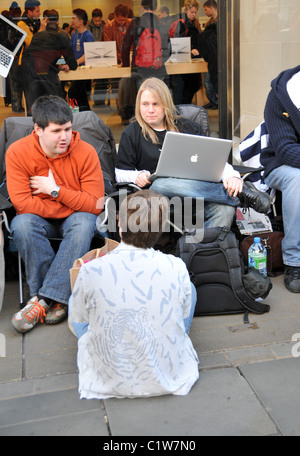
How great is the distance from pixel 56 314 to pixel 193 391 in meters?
1.16

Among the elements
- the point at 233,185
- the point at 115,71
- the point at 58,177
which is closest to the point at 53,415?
the point at 58,177

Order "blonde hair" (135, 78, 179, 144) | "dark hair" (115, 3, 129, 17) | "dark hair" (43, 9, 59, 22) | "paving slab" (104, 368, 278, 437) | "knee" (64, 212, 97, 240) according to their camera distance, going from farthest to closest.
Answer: "dark hair" (115, 3, 129, 17)
"dark hair" (43, 9, 59, 22)
"blonde hair" (135, 78, 179, 144)
"knee" (64, 212, 97, 240)
"paving slab" (104, 368, 278, 437)

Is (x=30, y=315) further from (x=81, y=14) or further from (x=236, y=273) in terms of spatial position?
(x=81, y=14)

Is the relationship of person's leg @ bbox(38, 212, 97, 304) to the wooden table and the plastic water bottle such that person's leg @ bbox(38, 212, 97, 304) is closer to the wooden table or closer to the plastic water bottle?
the plastic water bottle

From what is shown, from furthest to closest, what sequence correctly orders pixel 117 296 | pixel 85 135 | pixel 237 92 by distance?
pixel 237 92
pixel 85 135
pixel 117 296

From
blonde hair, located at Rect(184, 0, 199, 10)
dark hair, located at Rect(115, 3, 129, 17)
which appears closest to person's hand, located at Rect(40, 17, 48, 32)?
dark hair, located at Rect(115, 3, 129, 17)

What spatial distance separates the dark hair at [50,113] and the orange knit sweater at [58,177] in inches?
8.1

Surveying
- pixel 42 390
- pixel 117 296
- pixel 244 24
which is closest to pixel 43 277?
pixel 42 390

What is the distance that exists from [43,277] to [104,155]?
1237 millimetres

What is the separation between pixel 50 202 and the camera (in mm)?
3869

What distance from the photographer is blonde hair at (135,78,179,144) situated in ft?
13.7

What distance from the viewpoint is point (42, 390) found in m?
2.93

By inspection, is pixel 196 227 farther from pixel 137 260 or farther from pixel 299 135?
pixel 137 260

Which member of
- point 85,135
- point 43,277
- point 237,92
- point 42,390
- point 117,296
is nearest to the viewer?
point 117,296
